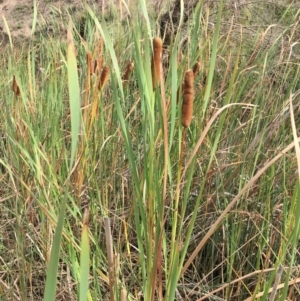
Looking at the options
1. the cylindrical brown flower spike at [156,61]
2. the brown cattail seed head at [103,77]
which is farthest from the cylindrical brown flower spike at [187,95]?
the brown cattail seed head at [103,77]

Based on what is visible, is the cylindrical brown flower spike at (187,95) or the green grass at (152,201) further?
the green grass at (152,201)

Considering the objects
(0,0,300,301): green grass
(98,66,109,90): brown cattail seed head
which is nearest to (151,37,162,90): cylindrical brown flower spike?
(0,0,300,301): green grass

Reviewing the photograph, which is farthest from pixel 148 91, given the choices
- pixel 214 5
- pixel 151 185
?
pixel 214 5

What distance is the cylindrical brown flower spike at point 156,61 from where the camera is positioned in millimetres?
469

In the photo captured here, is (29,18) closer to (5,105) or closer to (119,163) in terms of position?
(5,105)

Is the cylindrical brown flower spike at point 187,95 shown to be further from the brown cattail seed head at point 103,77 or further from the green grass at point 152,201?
the brown cattail seed head at point 103,77

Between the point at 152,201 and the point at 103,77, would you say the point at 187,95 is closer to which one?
the point at 152,201

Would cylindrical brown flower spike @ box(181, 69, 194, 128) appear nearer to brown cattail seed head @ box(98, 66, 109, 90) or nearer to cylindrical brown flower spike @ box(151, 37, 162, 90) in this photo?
cylindrical brown flower spike @ box(151, 37, 162, 90)

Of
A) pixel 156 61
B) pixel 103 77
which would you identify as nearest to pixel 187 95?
pixel 156 61

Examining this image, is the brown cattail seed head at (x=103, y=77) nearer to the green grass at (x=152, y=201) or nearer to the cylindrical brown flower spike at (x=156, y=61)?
the green grass at (x=152, y=201)

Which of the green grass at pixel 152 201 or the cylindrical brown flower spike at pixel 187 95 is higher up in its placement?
the cylindrical brown flower spike at pixel 187 95

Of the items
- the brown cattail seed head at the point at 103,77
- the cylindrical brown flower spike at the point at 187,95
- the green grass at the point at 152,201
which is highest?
the cylindrical brown flower spike at the point at 187,95

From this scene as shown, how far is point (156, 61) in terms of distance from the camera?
19.3 inches

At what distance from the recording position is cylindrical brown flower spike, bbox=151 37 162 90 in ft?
1.54
